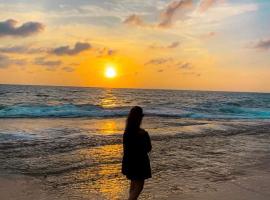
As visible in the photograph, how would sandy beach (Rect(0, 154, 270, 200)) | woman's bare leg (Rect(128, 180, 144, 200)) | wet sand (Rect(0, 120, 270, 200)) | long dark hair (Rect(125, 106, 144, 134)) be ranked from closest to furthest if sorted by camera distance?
1. long dark hair (Rect(125, 106, 144, 134))
2. woman's bare leg (Rect(128, 180, 144, 200))
3. sandy beach (Rect(0, 154, 270, 200))
4. wet sand (Rect(0, 120, 270, 200))

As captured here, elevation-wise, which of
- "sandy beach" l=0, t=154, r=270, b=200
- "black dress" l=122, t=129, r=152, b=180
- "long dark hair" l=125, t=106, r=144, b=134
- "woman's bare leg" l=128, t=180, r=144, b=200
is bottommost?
"sandy beach" l=0, t=154, r=270, b=200

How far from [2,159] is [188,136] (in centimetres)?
913

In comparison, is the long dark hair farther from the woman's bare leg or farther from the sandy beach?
the sandy beach

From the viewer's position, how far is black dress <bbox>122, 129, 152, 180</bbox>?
19.9 feet

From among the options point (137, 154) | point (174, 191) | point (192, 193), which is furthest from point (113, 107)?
point (137, 154)

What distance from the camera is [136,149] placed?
6.12 metres

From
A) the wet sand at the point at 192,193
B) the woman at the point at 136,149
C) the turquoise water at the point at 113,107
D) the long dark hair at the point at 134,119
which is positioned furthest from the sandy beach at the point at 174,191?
the turquoise water at the point at 113,107

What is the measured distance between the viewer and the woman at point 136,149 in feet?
19.8

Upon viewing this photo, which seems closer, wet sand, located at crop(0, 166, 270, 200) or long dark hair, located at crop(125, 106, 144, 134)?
long dark hair, located at crop(125, 106, 144, 134)

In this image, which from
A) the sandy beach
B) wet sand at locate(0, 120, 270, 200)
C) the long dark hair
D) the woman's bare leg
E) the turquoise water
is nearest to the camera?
the long dark hair

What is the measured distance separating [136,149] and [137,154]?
85 millimetres

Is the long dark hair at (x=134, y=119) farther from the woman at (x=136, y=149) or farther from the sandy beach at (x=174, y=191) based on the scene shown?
the sandy beach at (x=174, y=191)

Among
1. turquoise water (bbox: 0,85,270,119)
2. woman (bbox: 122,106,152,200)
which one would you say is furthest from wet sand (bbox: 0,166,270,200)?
turquoise water (bbox: 0,85,270,119)

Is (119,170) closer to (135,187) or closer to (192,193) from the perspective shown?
(192,193)
